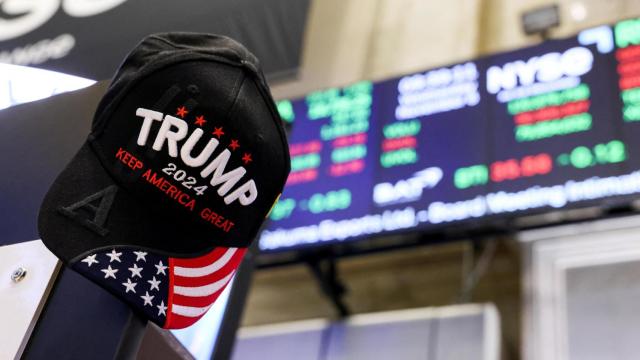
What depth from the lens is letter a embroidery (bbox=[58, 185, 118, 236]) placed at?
0.82 m

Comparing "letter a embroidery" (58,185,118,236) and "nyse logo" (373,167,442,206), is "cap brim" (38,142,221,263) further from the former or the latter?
"nyse logo" (373,167,442,206)

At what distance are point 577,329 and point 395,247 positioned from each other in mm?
883

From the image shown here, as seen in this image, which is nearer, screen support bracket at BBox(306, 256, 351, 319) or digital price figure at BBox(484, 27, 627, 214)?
digital price figure at BBox(484, 27, 627, 214)

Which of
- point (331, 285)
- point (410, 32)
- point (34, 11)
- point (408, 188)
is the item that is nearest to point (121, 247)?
point (34, 11)

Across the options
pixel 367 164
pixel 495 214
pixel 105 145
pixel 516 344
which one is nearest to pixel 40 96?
pixel 105 145

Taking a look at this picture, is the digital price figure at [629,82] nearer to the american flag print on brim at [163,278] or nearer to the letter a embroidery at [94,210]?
the american flag print on brim at [163,278]

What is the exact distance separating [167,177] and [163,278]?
12cm

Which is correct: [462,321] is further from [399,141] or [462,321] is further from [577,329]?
[399,141]

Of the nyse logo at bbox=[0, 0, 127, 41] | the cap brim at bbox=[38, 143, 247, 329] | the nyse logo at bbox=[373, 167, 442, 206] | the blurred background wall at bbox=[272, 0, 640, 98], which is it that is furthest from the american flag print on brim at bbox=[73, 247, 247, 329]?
the blurred background wall at bbox=[272, 0, 640, 98]

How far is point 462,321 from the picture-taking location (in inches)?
139

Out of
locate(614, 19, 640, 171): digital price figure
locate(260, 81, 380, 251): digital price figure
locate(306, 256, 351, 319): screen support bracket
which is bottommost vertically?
locate(306, 256, 351, 319): screen support bracket

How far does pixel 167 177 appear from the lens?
33.2 inches

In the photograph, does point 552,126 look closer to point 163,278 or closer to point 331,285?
point 331,285

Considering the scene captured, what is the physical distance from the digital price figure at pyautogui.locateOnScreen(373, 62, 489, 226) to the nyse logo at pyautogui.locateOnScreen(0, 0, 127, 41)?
177 centimetres
